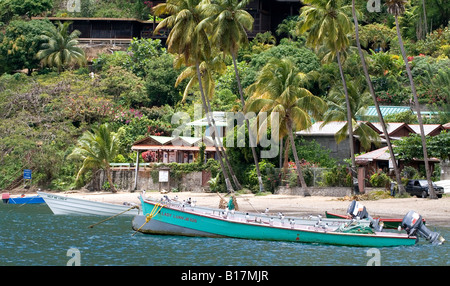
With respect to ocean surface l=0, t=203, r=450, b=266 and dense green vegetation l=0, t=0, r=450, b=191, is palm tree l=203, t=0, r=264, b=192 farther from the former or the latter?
ocean surface l=0, t=203, r=450, b=266

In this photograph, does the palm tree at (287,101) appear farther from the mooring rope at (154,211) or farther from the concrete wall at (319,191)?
the mooring rope at (154,211)

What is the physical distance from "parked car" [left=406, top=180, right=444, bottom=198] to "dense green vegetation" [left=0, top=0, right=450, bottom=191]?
5859 mm

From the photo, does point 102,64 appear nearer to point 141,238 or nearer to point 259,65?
point 259,65

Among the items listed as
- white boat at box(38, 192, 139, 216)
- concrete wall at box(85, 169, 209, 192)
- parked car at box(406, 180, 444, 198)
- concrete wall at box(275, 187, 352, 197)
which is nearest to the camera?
white boat at box(38, 192, 139, 216)

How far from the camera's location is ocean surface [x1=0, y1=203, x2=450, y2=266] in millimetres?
26875

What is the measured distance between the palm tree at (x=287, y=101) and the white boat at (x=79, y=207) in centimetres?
1119

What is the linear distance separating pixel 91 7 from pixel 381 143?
48.7 meters

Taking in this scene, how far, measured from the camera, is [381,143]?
174 feet

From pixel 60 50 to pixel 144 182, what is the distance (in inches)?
1046

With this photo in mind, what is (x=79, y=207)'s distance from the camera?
43.1 metres

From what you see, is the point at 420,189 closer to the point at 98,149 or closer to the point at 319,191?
the point at 319,191

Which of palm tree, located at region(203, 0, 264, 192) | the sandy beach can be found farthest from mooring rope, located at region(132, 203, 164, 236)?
palm tree, located at region(203, 0, 264, 192)

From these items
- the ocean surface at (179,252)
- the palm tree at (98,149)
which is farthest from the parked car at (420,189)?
the palm tree at (98,149)

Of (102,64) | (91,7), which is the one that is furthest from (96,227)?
(91,7)
